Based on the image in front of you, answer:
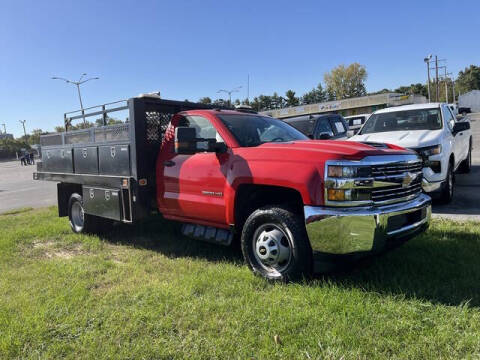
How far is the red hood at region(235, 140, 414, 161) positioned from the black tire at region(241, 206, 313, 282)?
21.5 inches

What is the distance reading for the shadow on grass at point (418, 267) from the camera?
3.33m

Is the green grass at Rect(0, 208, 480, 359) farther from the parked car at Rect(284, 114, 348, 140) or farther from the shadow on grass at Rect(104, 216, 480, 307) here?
the parked car at Rect(284, 114, 348, 140)

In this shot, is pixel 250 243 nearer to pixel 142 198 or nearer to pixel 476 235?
pixel 142 198

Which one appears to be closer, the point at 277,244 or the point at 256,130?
the point at 277,244

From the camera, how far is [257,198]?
163 inches

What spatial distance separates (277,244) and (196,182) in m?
1.30

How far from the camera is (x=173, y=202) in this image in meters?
4.80

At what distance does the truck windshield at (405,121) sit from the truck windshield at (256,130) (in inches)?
139

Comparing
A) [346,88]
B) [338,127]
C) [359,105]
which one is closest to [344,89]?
[346,88]

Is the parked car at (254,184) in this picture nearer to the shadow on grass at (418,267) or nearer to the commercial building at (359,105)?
the shadow on grass at (418,267)

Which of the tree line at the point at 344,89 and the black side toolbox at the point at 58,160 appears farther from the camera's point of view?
the tree line at the point at 344,89

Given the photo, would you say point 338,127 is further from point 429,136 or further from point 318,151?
point 318,151

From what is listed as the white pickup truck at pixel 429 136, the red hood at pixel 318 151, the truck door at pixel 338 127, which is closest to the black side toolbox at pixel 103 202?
the red hood at pixel 318 151

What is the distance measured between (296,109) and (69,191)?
2025 inches
